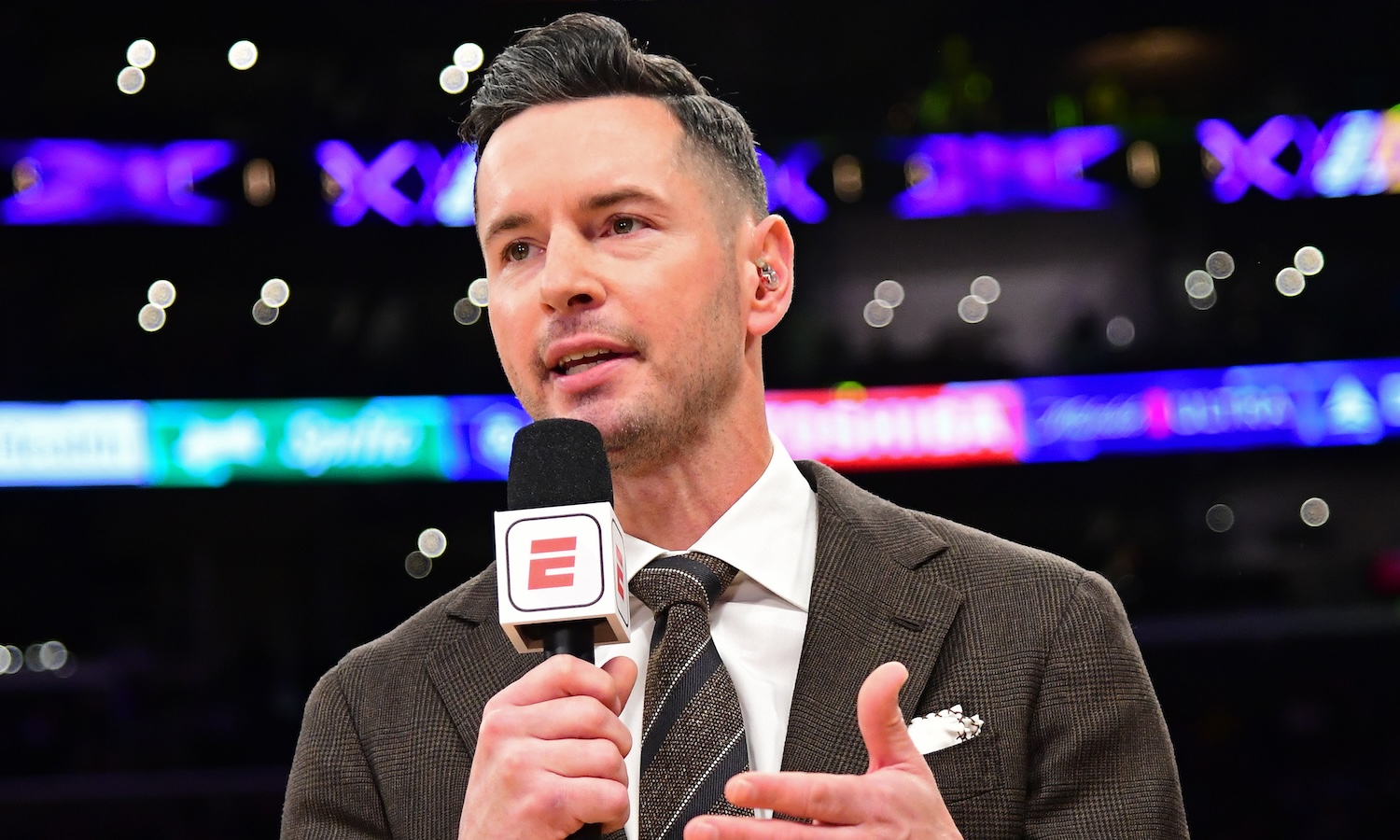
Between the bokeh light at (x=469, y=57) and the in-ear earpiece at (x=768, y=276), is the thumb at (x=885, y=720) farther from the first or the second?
the bokeh light at (x=469, y=57)

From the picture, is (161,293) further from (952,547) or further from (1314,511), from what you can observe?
(952,547)

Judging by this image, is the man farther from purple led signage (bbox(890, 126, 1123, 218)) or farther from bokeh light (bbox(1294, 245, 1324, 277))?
bokeh light (bbox(1294, 245, 1324, 277))

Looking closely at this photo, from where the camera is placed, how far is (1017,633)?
1714mm

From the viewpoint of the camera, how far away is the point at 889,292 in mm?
10734

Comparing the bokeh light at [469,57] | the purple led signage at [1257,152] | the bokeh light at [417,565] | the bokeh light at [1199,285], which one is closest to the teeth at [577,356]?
the bokeh light at [469,57]

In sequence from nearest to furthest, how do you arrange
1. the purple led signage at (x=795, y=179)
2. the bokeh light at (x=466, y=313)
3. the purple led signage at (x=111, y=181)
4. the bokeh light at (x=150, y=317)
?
the purple led signage at (x=111, y=181)
the purple led signage at (x=795, y=179)
the bokeh light at (x=150, y=317)
the bokeh light at (x=466, y=313)

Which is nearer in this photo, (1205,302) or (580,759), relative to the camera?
(580,759)

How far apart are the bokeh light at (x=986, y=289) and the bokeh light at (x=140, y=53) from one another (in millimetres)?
6065

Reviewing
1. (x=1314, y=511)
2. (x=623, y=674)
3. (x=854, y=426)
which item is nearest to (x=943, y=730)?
(x=623, y=674)

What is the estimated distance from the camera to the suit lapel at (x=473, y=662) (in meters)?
1.76

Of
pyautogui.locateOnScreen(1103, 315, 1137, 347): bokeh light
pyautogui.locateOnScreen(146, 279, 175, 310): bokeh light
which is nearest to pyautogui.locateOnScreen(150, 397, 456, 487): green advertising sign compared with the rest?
pyautogui.locateOnScreen(146, 279, 175, 310): bokeh light

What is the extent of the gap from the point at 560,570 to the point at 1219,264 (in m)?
9.83

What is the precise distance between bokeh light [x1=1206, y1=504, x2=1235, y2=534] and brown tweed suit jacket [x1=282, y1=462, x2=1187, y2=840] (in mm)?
8978

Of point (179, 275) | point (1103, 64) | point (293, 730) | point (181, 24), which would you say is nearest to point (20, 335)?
point (179, 275)
